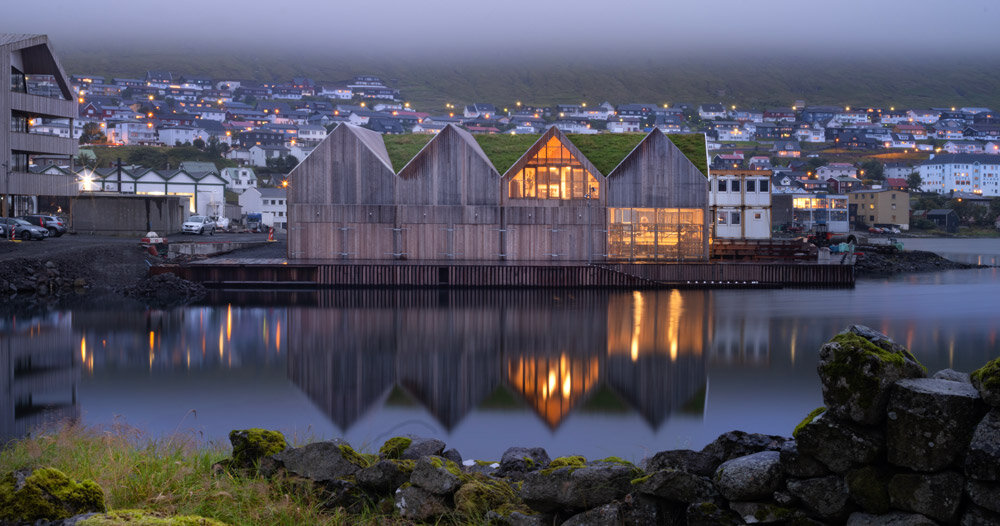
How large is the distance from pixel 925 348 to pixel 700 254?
19.7 meters

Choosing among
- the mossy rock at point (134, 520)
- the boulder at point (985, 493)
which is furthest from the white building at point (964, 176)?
the mossy rock at point (134, 520)

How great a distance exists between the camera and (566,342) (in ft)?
98.4

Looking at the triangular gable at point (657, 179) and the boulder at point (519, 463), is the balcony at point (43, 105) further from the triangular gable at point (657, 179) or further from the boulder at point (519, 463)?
the boulder at point (519, 463)

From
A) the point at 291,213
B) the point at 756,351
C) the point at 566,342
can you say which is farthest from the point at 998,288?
the point at 291,213

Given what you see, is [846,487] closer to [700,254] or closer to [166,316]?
[166,316]

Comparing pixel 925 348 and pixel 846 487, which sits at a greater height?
pixel 846 487

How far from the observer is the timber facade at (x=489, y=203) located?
158 ft

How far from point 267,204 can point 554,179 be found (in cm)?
6326

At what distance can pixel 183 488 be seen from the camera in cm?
954

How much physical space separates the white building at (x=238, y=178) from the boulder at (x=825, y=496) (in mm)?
129878

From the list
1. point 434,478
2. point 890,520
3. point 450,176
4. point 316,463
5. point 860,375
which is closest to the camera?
point 890,520

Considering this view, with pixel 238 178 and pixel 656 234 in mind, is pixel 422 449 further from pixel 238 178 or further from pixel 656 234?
pixel 238 178

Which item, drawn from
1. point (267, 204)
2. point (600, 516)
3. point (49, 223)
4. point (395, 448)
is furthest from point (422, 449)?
point (267, 204)

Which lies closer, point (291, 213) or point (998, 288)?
point (291, 213)
